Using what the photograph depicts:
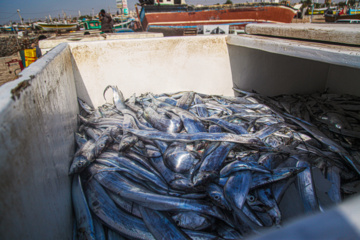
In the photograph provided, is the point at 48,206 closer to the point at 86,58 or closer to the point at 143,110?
the point at 143,110

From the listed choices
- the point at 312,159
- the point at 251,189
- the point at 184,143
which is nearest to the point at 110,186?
the point at 184,143

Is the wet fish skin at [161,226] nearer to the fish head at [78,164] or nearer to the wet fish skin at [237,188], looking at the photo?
the wet fish skin at [237,188]

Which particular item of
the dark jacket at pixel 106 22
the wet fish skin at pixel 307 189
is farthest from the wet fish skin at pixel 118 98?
the dark jacket at pixel 106 22

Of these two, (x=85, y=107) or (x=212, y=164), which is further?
(x=85, y=107)

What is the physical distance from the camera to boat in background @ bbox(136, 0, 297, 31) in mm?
17141

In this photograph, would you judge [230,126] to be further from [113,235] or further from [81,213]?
[81,213]

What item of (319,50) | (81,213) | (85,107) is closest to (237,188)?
(81,213)

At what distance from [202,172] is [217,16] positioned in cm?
1798

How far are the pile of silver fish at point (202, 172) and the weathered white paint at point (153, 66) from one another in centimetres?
78

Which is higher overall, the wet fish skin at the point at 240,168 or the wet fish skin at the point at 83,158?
the wet fish skin at the point at 83,158

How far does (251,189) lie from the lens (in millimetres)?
2207

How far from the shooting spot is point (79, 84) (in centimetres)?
391

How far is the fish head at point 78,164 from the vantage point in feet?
7.34

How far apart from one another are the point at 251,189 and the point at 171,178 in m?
0.86
